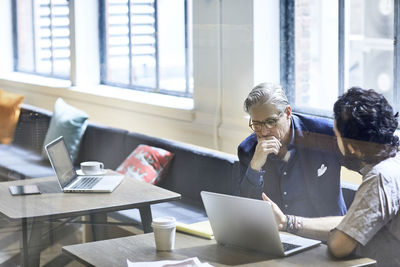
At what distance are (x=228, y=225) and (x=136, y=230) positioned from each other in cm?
44

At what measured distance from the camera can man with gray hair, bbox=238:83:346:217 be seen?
5.67ft

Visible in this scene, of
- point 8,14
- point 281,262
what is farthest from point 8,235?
point 281,262

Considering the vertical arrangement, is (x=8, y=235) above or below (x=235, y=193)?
below

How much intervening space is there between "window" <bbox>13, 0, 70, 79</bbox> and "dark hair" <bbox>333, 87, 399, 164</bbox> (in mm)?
969

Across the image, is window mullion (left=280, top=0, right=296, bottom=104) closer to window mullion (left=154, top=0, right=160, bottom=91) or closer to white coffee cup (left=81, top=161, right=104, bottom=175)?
window mullion (left=154, top=0, right=160, bottom=91)

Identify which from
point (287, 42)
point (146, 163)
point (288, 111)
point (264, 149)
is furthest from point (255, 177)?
point (287, 42)

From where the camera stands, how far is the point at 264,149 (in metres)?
1.81

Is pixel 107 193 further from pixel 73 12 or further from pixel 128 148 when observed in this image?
pixel 73 12

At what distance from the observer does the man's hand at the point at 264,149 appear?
179 cm

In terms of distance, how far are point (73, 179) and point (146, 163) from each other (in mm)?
279

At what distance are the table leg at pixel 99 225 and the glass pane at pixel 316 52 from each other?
2.34 ft

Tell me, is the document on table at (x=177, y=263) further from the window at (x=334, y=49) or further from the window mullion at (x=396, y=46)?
the window mullion at (x=396, y=46)

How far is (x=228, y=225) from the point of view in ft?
5.42

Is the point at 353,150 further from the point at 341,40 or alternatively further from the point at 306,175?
the point at 341,40
